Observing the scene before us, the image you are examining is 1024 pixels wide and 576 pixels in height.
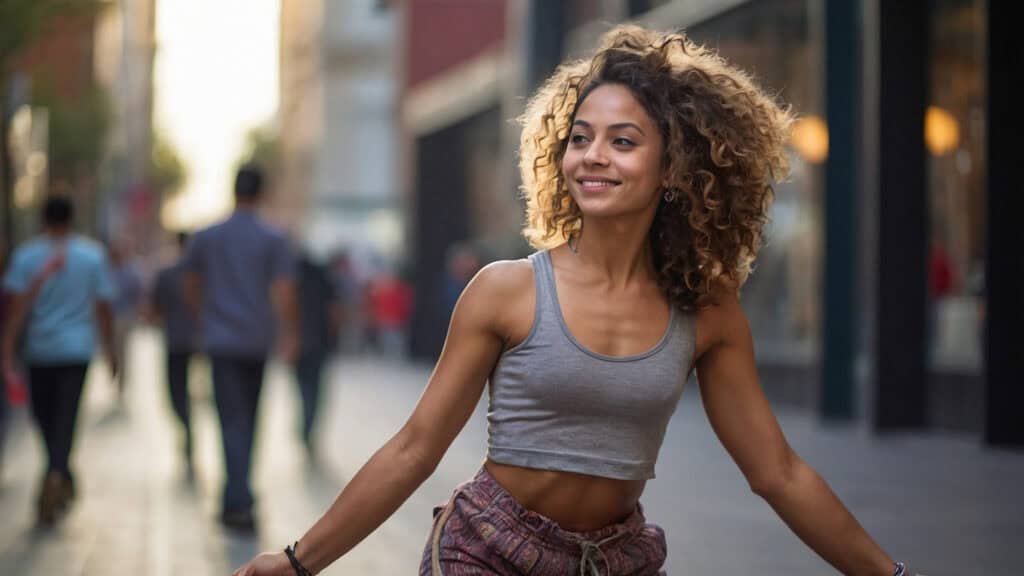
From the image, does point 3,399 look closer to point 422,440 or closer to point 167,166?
point 422,440

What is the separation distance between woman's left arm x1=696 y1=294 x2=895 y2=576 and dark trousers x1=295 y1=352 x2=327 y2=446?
1110 cm

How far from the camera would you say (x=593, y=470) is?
3402 mm

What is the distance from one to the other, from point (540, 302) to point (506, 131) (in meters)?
26.6

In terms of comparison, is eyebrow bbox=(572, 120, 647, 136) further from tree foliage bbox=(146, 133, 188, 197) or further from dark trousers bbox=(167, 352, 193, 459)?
tree foliage bbox=(146, 133, 188, 197)

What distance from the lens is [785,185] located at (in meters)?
19.3

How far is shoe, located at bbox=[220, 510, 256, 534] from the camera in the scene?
9602mm

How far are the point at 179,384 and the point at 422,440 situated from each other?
1125 centimetres

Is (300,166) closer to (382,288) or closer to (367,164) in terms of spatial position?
(367,164)

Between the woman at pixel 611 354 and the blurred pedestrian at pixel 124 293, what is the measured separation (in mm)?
16733

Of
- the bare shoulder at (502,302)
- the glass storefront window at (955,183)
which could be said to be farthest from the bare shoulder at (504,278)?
the glass storefront window at (955,183)

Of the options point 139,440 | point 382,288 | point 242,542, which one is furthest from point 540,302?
point 382,288

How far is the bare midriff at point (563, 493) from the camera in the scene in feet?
11.2

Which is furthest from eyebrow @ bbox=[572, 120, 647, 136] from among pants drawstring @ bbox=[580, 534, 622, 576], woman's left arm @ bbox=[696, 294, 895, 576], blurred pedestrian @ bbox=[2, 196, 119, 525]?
blurred pedestrian @ bbox=[2, 196, 119, 525]

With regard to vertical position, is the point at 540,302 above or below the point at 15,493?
above
